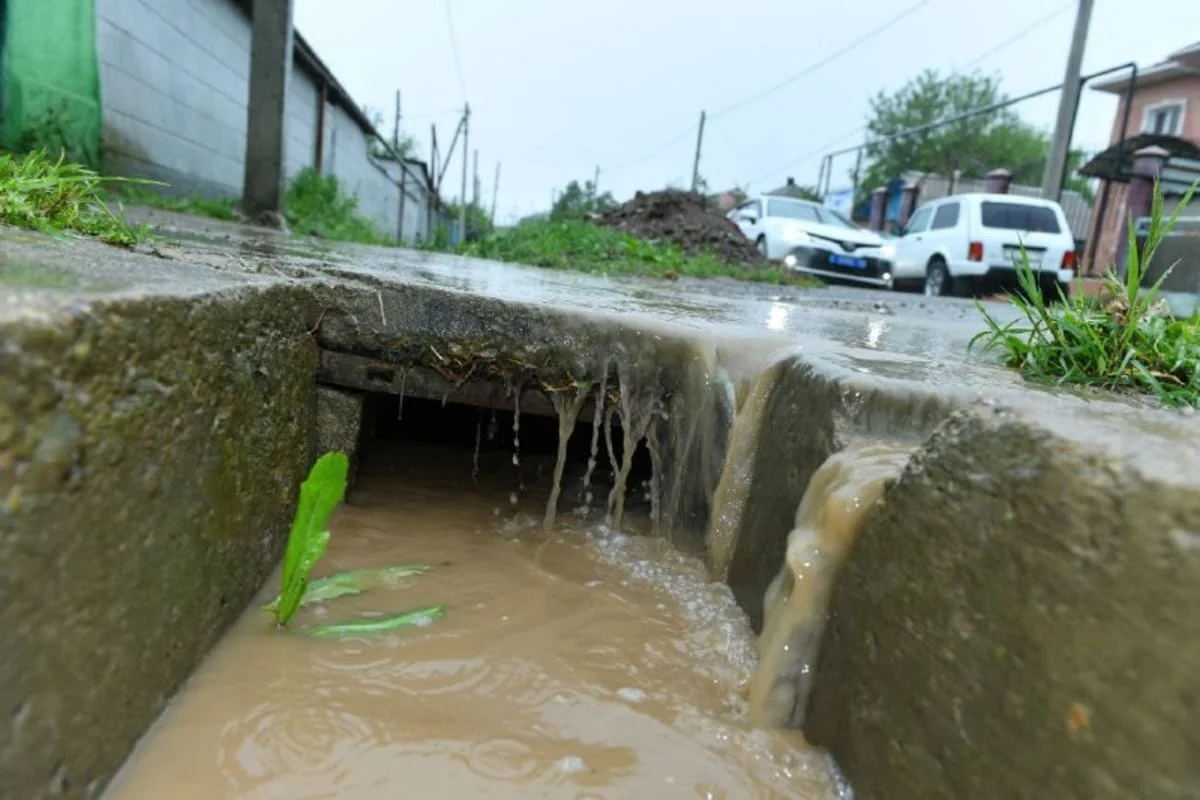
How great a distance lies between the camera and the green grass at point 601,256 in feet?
27.4

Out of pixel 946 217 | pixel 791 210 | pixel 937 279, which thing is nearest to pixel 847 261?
pixel 937 279

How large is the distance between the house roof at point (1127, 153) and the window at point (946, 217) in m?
3.31

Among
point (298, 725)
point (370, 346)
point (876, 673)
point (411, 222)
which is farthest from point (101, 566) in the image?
point (411, 222)

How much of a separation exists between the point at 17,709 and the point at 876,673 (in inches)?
44.5

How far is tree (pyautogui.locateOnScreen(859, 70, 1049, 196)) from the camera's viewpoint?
3297 cm

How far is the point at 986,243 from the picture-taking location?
463 inches

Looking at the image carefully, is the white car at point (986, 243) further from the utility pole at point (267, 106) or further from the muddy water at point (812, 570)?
the muddy water at point (812, 570)

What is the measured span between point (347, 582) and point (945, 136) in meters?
36.2

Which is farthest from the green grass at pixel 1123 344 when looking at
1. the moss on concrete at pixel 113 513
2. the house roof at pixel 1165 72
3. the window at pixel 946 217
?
the house roof at pixel 1165 72

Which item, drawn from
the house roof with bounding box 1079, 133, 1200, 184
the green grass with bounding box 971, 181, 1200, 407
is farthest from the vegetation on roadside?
the house roof with bounding box 1079, 133, 1200, 184

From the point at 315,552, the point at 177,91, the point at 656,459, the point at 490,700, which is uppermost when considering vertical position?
the point at 177,91

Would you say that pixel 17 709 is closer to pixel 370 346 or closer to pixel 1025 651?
pixel 1025 651

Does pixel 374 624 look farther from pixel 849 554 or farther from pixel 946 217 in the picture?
pixel 946 217

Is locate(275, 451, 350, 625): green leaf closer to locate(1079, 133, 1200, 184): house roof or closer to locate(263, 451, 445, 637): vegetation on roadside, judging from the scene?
locate(263, 451, 445, 637): vegetation on roadside
